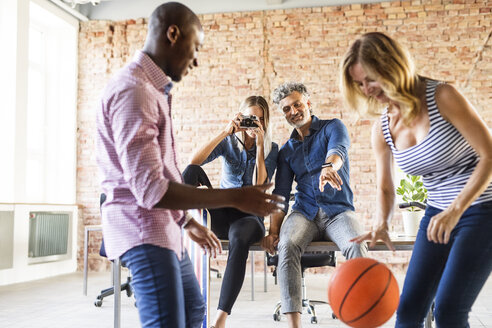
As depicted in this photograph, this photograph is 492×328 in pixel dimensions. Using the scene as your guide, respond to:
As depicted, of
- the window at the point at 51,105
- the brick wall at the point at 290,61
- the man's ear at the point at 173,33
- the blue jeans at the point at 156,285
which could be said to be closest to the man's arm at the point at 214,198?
the blue jeans at the point at 156,285

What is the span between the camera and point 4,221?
21.1ft

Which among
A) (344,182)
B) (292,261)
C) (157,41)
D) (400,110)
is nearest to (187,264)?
(157,41)

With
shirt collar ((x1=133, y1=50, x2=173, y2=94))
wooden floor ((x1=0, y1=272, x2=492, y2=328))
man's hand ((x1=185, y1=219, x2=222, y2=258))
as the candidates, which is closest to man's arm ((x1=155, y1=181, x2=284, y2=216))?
shirt collar ((x1=133, y1=50, x2=173, y2=94))

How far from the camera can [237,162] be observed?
3.83 metres

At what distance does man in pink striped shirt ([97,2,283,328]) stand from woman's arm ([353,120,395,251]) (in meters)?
0.74

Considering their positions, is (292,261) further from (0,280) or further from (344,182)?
(0,280)

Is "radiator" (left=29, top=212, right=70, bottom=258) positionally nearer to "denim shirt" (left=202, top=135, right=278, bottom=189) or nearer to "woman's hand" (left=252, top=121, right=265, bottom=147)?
"denim shirt" (left=202, top=135, right=278, bottom=189)

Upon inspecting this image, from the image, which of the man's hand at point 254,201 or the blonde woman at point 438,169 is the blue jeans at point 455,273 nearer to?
the blonde woman at point 438,169

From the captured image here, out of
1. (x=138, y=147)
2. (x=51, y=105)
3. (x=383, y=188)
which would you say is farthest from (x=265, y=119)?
(x=51, y=105)

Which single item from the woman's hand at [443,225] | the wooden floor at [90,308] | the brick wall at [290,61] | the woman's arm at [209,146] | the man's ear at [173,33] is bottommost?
the wooden floor at [90,308]

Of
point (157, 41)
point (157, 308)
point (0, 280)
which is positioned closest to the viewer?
point (157, 308)

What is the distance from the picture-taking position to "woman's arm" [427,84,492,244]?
1.78m

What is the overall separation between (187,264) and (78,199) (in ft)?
22.0

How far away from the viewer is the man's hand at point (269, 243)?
337cm
